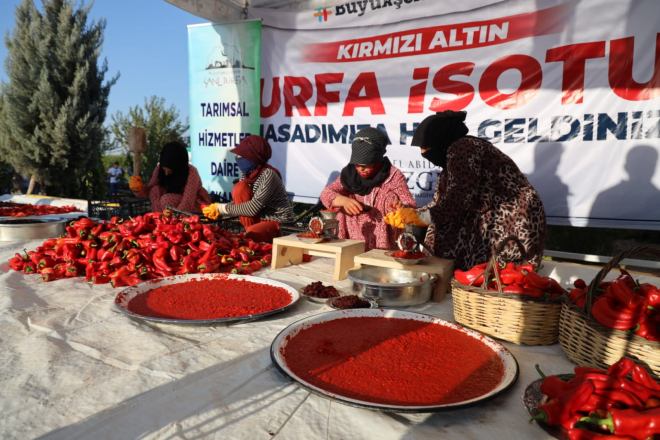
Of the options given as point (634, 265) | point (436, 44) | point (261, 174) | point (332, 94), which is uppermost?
point (436, 44)

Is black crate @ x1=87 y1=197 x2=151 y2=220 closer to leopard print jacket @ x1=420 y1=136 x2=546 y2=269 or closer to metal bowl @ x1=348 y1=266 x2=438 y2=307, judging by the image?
metal bowl @ x1=348 y1=266 x2=438 y2=307

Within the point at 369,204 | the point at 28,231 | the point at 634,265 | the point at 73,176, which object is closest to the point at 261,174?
the point at 369,204

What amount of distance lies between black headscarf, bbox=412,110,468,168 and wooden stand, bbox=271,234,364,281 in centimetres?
78

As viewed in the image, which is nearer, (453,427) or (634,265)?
(453,427)

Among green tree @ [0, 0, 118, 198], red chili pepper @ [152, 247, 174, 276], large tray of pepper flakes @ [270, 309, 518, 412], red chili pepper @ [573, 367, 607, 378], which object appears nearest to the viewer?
red chili pepper @ [573, 367, 607, 378]

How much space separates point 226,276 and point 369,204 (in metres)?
1.39

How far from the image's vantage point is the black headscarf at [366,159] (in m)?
3.27


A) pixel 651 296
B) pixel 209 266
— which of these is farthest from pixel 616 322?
pixel 209 266

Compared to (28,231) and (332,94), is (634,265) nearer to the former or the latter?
(332,94)

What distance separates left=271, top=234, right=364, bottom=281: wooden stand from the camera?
2.68 meters

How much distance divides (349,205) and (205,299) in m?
1.48

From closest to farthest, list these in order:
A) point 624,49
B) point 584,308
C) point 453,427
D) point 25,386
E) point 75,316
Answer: point 453,427 < point 25,386 < point 584,308 < point 75,316 < point 624,49

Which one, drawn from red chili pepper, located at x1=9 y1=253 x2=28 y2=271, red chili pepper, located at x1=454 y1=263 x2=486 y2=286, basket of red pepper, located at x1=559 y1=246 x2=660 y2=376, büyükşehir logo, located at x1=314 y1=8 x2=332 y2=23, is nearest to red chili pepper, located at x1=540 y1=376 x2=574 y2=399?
basket of red pepper, located at x1=559 y1=246 x2=660 y2=376

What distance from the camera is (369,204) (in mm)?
3469
